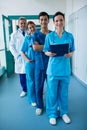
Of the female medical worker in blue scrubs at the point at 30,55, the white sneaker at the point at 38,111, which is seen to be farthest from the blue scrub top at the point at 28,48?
the white sneaker at the point at 38,111

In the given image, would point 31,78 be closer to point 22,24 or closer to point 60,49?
point 60,49

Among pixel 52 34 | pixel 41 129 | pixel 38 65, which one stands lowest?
pixel 41 129

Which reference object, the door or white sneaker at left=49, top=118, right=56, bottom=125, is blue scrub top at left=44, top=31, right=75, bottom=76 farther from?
the door

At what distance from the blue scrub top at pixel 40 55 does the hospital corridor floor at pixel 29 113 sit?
67cm

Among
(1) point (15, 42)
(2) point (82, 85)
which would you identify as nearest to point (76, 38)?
(2) point (82, 85)

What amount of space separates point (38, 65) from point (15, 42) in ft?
3.07

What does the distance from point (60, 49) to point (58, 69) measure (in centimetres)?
24

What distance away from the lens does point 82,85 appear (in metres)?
3.42

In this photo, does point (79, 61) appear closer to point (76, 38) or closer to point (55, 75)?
point (76, 38)

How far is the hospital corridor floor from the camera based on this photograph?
189cm

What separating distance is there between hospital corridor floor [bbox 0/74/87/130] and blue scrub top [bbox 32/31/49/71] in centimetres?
67

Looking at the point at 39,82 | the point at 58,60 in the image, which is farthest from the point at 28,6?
the point at 58,60

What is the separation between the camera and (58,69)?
1859 millimetres

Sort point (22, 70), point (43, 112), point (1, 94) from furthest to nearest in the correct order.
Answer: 1. point (1, 94)
2. point (22, 70)
3. point (43, 112)
